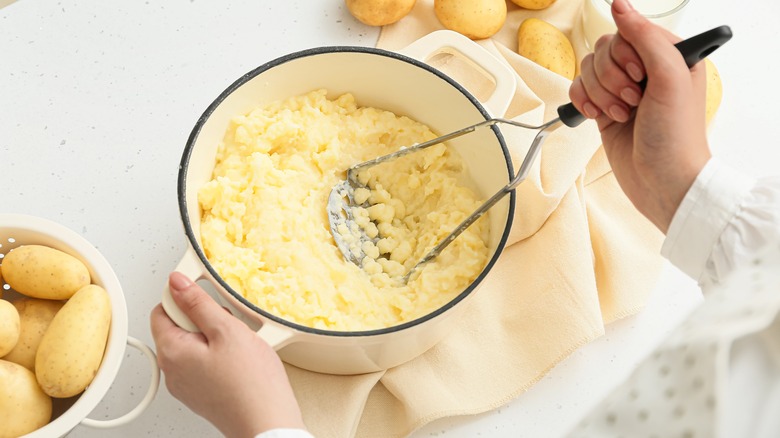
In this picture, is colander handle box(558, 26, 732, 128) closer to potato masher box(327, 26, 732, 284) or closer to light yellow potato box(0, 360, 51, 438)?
potato masher box(327, 26, 732, 284)

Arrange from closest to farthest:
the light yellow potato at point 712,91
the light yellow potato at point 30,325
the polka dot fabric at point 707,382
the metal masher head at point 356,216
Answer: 1. the polka dot fabric at point 707,382
2. the light yellow potato at point 30,325
3. the metal masher head at point 356,216
4. the light yellow potato at point 712,91

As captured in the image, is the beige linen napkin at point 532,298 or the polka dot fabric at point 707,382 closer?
the polka dot fabric at point 707,382

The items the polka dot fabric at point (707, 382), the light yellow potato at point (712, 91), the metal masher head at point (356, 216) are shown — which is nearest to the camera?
the polka dot fabric at point (707, 382)

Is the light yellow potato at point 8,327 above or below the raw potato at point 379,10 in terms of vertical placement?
below

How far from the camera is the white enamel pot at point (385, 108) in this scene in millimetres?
721

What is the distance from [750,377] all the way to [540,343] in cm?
39

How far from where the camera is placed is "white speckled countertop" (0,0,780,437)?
856 millimetres

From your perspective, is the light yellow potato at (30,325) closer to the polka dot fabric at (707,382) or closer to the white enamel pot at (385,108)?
the white enamel pot at (385,108)

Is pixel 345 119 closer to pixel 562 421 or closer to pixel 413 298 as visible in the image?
pixel 413 298

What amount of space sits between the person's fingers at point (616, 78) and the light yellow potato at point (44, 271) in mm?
490

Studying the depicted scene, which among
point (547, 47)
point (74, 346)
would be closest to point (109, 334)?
point (74, 346)

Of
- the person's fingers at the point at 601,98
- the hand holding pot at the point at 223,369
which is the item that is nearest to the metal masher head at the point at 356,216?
the person's fingers at the point at 601,98

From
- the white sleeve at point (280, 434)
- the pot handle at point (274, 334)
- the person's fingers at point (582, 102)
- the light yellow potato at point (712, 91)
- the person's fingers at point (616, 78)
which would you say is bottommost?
the white sleeve at point (280, 434)

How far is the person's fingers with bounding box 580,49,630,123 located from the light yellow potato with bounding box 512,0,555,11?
36 cm
